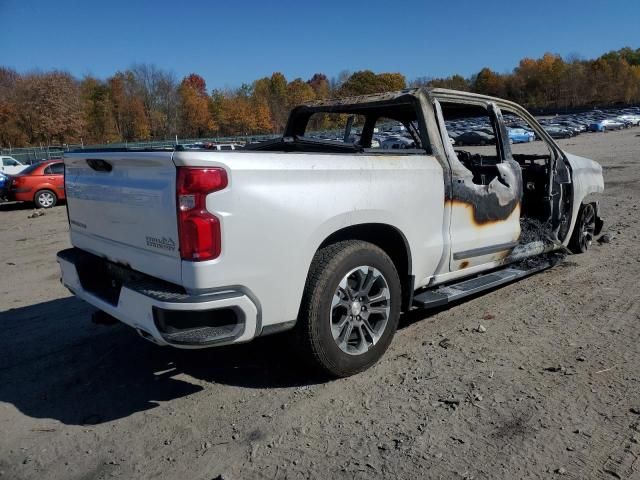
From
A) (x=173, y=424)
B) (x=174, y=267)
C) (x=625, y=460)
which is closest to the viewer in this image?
(x=625, y=460)

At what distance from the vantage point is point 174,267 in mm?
2848

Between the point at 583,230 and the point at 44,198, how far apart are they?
1472cm

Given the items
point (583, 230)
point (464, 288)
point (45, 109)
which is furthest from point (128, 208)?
point (45, 109)

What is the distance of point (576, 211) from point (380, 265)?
3.61 m

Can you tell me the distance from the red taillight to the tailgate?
0.20 feet

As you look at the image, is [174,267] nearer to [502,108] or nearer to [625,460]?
[625,460]

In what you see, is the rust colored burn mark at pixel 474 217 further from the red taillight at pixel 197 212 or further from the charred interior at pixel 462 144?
the red taillight at pixel 197 212

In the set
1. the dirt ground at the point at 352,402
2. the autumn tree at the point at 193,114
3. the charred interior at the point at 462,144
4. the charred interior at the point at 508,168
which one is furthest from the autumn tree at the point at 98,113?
the dirt ground at the point at 352,402

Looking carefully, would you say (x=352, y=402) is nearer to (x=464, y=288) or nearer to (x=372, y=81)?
(x=464, y=288)

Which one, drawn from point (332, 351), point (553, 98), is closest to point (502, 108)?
point (332, 351)

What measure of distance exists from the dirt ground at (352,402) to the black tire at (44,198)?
39.0 feet

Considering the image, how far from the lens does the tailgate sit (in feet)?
9.34

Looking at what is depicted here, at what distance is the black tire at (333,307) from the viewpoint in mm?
3195

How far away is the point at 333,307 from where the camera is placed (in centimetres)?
332
